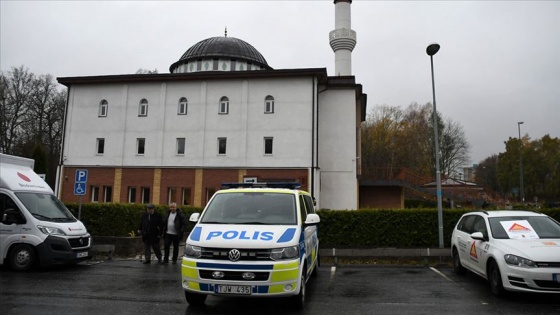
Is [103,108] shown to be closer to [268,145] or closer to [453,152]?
[268,145]

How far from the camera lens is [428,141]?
2195 inches

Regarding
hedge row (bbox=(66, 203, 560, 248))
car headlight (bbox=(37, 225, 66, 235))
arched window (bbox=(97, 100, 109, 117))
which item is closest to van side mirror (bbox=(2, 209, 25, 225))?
car headlight (bbox=(37, 225, 66, 235))

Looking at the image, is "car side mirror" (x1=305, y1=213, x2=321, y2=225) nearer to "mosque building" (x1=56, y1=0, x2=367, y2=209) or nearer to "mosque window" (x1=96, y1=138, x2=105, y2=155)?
"mosque building" (x1=56, y1=0, x2=367, y2=209)

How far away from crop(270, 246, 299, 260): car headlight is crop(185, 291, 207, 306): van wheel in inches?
65.2

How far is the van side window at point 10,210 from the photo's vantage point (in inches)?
411

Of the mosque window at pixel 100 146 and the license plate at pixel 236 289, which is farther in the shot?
the mosque window at pixel 100 146

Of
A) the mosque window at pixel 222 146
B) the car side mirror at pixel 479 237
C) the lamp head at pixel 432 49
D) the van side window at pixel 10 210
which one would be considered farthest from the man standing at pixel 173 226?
the mosque window at pixel 222 146

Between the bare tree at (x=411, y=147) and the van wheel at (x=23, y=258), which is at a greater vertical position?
the bare tree at (x=411, y=147)

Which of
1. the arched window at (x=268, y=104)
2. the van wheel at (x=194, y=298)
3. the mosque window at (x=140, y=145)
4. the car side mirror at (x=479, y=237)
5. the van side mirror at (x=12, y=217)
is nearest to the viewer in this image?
the van wheel at (x=194, y=298)

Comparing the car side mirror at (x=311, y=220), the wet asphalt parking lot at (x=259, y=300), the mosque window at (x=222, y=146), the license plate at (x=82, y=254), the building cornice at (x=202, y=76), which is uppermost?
the building cornice at (x=202, y=76)

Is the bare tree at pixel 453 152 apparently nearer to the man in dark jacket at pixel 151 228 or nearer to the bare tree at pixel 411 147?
the bare tree at pixel 411 147

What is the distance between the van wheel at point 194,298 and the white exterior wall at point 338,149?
22156mm

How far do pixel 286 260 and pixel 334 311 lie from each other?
4.83 ft

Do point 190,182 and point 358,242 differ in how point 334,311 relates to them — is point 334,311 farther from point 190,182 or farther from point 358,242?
point 190,182
